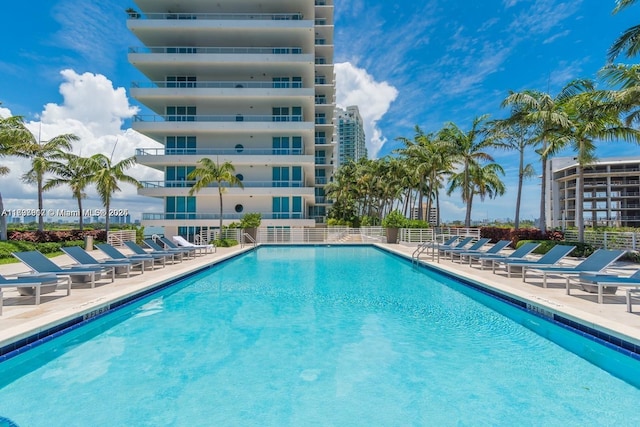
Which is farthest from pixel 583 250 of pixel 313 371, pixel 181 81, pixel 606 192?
pixel 606 192

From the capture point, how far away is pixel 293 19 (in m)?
31.6

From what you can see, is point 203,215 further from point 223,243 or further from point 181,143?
point 223,243

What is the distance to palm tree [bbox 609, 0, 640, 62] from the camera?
1078 centimetres

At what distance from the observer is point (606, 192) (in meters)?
67.3

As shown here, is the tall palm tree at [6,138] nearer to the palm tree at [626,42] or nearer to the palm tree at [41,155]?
the palm tree at [41,155]

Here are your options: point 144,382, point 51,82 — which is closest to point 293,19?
point 51,82

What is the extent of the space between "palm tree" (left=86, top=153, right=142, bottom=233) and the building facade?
70.7 meters

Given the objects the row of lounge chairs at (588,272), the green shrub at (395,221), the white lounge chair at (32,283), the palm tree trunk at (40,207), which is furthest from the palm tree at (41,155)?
the row of lounge chairs at (588,272)

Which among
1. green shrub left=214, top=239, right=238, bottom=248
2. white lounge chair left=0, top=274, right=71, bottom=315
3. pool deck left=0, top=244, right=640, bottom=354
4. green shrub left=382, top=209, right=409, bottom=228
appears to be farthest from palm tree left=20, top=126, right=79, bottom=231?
green shrub left=382, top=209, right=409, bottom=228

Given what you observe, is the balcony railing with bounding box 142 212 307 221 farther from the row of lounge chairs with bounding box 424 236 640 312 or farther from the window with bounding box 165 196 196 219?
the row of lounge chairs with bounding box 424 236 640 312

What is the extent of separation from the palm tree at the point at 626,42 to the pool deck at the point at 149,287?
25.6ft

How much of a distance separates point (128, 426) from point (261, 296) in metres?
6.00

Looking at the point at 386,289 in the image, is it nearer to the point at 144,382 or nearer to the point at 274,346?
the point at 274,346

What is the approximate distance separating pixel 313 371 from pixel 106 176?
Answer: 21.4 meters
